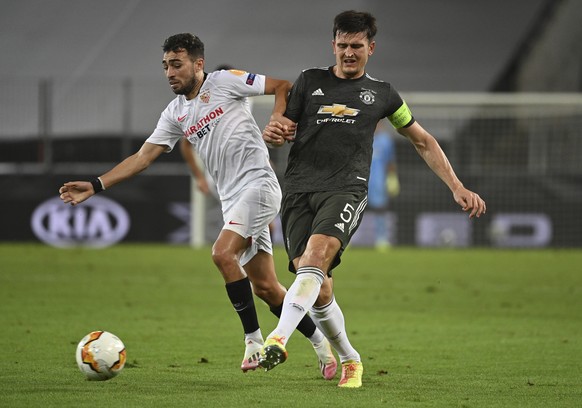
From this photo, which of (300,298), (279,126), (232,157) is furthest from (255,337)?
(279,126)

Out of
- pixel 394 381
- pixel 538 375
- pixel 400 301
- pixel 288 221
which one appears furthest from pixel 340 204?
pixel 400 301

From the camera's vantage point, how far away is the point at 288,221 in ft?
23.3

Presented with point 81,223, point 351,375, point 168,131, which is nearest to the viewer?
point 351,375

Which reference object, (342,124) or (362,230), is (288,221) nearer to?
(342,124)

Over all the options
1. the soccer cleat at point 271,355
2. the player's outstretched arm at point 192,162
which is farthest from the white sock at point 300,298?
the player's outstretched arm at point 192,162

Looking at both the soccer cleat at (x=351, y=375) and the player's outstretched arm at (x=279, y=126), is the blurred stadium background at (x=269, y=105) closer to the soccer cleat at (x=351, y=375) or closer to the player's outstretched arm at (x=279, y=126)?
the player's outstretched arm at (x=279, y=126)

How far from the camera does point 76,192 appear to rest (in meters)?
7.28

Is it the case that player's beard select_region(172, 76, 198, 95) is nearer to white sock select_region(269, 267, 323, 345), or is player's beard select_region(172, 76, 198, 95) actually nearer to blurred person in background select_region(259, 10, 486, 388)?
blurred person in background select_region(259, 10, 486, 388)

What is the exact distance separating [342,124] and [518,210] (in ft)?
52.1

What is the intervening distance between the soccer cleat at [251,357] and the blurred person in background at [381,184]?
14.5 meters

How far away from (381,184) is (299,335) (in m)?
12.4

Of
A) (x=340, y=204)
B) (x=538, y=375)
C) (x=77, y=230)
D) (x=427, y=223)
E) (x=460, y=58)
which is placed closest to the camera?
(x=340, y=204)

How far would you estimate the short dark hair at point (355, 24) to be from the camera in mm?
6953

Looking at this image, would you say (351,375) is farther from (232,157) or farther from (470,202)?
(232,157)
